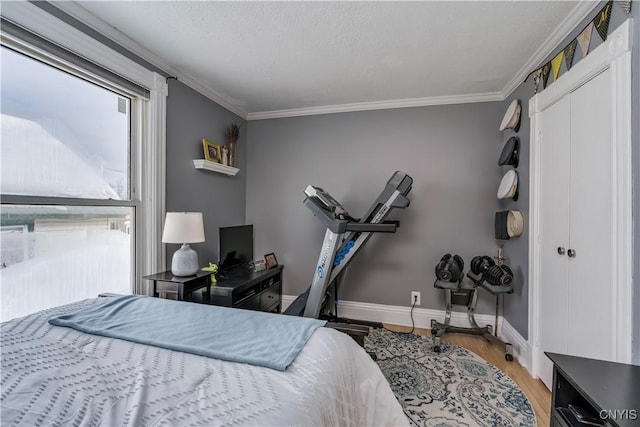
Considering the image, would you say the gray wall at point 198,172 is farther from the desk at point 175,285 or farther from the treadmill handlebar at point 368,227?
the treadmill handlebar at point 368,227

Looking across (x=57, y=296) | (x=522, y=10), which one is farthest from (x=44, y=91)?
(x=522, y=10)

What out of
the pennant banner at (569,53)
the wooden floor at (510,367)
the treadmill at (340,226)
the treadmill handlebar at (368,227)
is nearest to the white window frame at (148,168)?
the treadmill at (340,226)

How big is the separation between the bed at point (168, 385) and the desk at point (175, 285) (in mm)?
749

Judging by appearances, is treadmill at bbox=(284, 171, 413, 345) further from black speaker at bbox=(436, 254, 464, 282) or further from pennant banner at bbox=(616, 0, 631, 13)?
pennant banner at bbox=(616, 0, 631, 13)

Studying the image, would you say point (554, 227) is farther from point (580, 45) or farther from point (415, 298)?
point (415, 298)

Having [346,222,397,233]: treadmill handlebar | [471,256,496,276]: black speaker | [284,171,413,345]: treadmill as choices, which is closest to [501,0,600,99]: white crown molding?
[284,171,413,345]: treadmill

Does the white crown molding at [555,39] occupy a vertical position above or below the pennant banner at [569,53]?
above

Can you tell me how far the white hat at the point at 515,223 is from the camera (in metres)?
2.37

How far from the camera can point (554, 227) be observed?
1929mm

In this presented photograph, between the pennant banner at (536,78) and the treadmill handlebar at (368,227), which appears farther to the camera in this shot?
the treadmill handlebar at (368,227)

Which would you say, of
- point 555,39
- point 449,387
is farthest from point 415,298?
point 555,39

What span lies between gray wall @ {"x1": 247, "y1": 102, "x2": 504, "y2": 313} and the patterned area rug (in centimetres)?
68

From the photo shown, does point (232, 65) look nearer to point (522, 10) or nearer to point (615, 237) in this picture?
point (522, 10)

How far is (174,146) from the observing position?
2438 mm
